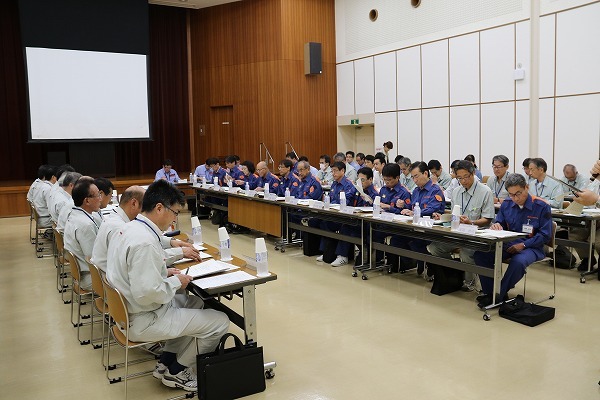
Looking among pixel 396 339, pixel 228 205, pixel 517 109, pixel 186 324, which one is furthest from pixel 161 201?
pixel 517 109

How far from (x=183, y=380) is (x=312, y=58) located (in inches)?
442

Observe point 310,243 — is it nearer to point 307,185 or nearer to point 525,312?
point 307,185

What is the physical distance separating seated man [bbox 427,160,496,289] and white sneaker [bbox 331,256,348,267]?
1436 millimetres

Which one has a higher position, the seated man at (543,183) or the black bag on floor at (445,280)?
the seated man at (543,183)

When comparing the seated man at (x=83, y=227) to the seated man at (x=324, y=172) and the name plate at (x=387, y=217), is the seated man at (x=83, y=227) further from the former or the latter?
the seated man at (x=324, y=172)

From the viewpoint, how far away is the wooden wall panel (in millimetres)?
13180

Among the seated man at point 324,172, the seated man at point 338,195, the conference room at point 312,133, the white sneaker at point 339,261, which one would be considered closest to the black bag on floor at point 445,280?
the conference room at point 312,133

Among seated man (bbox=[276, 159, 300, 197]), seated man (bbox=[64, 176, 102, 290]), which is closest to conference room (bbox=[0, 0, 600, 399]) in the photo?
seated man (bbox=[276, 159, 300, 197])

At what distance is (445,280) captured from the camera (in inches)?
200

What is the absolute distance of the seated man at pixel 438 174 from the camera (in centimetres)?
771

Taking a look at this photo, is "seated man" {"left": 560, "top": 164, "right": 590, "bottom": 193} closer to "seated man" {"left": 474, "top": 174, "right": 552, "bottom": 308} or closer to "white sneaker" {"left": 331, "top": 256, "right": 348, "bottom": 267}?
"seated man" {"left": 474, "top": 174, "right": 552, "bottom": 308}

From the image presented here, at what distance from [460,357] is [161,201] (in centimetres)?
238

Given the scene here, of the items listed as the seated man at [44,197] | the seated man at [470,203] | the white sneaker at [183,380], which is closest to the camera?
the white sneaker at [183,380]

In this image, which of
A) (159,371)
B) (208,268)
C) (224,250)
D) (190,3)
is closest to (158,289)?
(208,268)
